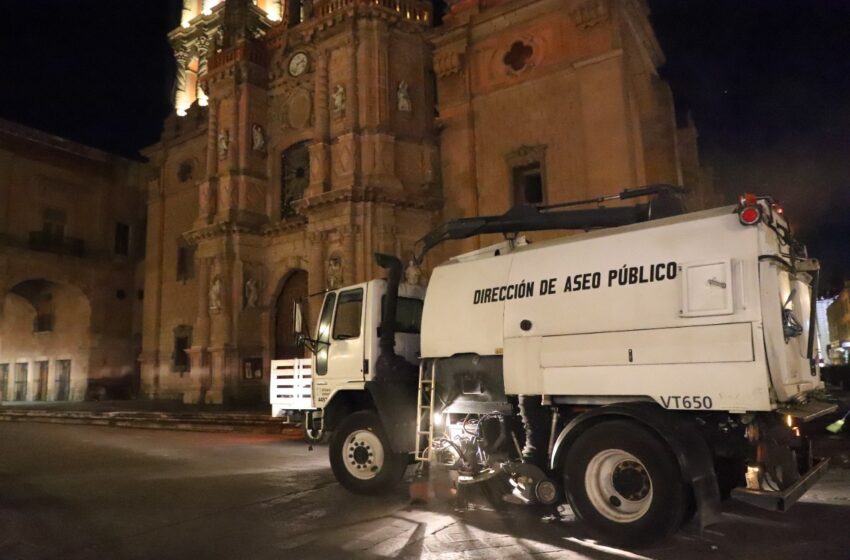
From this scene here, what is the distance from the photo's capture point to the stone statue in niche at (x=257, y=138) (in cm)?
2648

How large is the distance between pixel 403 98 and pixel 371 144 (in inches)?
90.1

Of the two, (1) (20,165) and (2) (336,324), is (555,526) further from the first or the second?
(1) (20,165)

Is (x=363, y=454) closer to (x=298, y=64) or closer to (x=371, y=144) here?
(x=371, y=144)

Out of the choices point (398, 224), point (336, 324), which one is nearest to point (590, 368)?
point (336, 324)

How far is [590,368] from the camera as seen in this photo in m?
5.95

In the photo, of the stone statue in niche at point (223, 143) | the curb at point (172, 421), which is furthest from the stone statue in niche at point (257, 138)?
the curb at point (172, 421)

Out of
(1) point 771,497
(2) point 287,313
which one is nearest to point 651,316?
(1) point 771,497

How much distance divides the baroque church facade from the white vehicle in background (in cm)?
1268

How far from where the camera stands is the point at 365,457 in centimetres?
826

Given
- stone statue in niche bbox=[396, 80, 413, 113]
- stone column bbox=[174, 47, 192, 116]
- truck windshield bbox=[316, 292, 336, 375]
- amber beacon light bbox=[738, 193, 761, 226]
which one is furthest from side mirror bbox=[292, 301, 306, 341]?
stone column bbox=[174, 47, 192, 116]

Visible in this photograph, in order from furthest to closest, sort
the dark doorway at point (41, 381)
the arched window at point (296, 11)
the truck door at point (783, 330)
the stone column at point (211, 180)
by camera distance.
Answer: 1. the dark doorway at point (41, 381)
2. the arched window at point (296, 11)
3. the stone column at point (211, 180)
4. the truck door at point (783, 330)

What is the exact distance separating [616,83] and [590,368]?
14.6 meters

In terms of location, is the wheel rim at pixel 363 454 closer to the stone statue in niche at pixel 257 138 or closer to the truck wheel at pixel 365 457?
the truck wheel at pixel 365 457

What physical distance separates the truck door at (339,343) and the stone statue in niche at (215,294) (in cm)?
1797
